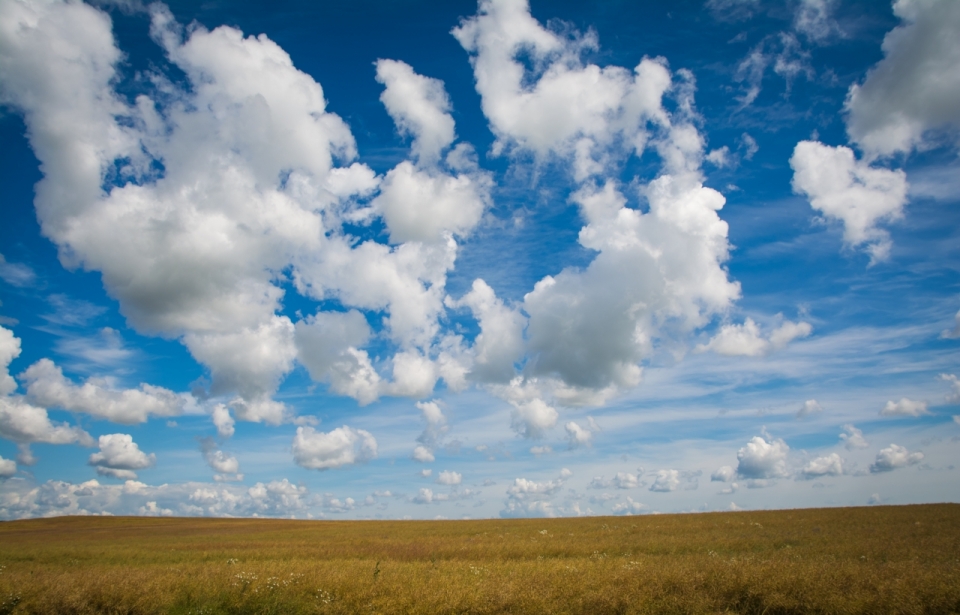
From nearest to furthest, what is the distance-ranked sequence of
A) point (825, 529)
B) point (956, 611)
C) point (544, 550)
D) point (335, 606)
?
point (956, 611), point (335, 606), point (544, 550), point (825, 529)

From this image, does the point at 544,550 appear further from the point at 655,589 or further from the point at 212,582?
the point at 212,582

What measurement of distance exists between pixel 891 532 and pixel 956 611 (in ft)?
67.0

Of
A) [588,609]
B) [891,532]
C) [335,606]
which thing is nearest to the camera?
[588,609]

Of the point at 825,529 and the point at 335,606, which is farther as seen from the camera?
the point at 825,529

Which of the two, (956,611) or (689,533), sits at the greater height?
(956,611)

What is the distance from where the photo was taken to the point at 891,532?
26000 millimetres

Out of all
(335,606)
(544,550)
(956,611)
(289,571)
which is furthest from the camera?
(544,550)

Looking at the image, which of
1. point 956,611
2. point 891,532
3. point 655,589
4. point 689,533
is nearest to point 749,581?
point 655,589

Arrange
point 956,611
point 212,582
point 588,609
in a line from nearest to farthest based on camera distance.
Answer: point 956,611, point 588,609, point 212,582

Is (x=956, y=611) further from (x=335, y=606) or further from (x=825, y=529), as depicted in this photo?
(x=825, y=529)

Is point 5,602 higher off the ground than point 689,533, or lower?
higher

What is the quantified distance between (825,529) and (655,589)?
24046 mm

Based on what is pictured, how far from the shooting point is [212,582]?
15.1m

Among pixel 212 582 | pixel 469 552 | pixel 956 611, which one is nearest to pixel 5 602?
pixel 212 582
